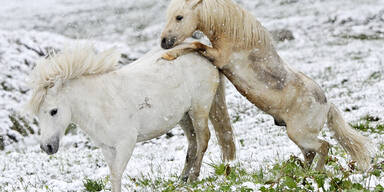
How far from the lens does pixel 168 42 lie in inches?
187

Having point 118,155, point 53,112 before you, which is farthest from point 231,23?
point 53,112

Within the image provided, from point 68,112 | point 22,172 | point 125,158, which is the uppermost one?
point 68,112

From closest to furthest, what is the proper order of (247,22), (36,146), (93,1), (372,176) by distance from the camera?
1. (372,176)
2. (247,22)
3. (36,146)
4. (93,1)

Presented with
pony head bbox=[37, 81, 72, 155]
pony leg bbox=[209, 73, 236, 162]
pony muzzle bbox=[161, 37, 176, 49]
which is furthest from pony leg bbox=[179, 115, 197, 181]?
pony head bbox=[37, 81, 72, 155]

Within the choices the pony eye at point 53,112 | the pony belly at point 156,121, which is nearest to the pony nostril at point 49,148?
the pony eye at point 53,112

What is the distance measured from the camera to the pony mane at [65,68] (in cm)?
398

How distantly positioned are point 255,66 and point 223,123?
85 cm

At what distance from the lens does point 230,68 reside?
485cm

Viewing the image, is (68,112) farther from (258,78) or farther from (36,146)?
(36,146)

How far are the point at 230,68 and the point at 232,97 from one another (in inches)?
236

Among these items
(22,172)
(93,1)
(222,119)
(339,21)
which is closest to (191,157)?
(222,119)

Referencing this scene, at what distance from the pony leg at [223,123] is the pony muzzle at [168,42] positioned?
0.79 meters

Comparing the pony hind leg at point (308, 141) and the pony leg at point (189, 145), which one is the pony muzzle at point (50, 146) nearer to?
the pony leg at point (189, 145)

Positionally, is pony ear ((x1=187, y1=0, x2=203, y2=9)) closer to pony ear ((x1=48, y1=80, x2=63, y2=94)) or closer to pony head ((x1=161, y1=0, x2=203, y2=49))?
pony head ((x1=161, y1=0, x2=203, y2=49))
